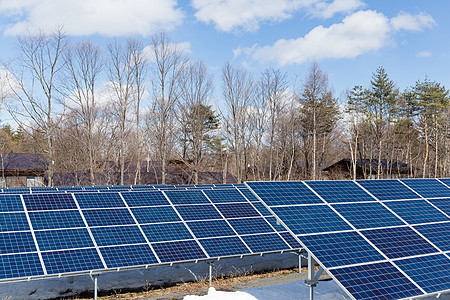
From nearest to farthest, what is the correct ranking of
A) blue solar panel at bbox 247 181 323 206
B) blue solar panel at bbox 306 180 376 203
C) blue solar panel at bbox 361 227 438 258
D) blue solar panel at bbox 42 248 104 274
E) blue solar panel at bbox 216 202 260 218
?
blue solar panel at bbox 361 227 438 258 → blue solar panel at bbox 247 181 323 206 → blue solar panel at bbox 42 248 104 274 → blue solar panel at bbox 306 180 376 203 → blue solar panel at bbox 216 202 260 218

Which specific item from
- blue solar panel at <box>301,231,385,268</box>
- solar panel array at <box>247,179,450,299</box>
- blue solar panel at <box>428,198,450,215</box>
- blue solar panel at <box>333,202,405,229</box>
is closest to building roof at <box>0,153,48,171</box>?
solar panel array at <box>247,179,450,299</box>

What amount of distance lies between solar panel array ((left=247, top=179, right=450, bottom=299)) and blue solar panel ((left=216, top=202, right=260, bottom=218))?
4.70m

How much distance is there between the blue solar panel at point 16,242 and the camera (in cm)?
1023

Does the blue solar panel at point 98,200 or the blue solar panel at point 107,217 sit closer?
the blue solar panel at point 107,217

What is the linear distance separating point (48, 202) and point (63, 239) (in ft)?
7.47

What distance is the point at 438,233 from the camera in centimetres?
966

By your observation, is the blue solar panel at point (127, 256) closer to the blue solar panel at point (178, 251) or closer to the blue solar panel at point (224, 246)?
the blue solar panel at point (178, 251)

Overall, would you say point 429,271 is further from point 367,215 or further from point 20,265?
point 20,265

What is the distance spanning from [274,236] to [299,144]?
165ft

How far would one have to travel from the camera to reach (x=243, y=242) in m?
13.2

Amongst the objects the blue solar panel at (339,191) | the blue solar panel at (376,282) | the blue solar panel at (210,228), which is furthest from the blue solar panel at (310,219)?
the blue solar panel at (210,228)

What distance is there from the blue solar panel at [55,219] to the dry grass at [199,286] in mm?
2279

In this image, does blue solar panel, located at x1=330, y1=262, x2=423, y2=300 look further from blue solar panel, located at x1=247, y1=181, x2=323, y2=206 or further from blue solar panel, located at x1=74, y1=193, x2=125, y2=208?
blue solar panel, located at x1=74, y1=193, x2=125, y2=208

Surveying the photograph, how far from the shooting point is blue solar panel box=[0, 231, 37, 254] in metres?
10.2
